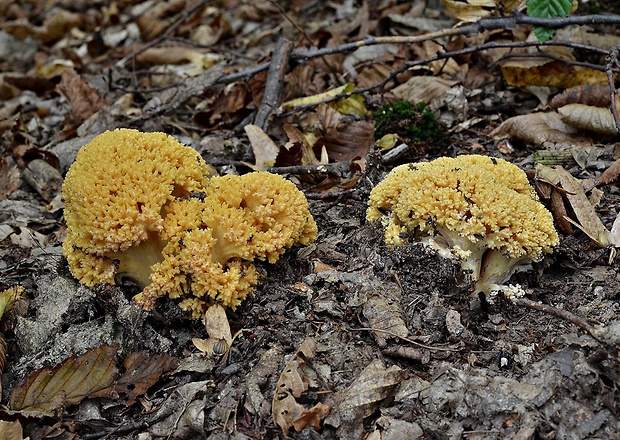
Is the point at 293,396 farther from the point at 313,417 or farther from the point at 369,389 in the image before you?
the point at 369,389

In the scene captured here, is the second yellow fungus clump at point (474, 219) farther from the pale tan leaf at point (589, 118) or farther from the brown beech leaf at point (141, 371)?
the brown beech leaf at point (141, 371)

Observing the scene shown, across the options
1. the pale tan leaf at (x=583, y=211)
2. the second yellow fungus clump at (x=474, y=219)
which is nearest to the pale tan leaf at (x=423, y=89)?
the pale tan leaf at (x=583, y=211)

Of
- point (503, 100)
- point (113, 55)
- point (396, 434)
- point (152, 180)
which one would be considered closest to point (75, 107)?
point (113, 55)

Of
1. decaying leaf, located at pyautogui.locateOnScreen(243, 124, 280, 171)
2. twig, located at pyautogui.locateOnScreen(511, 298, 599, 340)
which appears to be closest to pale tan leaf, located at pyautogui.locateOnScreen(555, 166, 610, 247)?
twig, located at pyautogui.locateOnScreen(511, 298, 599, 340)

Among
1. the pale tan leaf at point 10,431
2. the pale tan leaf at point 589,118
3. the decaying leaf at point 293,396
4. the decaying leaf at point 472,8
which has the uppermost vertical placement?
the decaying leaf at point 472,8

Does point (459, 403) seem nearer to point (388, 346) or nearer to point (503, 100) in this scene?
point (388, 346)

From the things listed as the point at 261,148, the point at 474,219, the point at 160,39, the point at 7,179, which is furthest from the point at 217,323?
the point at 160,39

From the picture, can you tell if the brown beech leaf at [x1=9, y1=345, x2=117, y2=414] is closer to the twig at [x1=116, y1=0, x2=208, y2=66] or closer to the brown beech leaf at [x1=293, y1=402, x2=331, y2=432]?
the brown beech leaf at [x1=293, y1=402, x2=331, y2=432]
